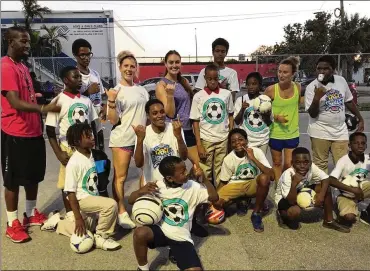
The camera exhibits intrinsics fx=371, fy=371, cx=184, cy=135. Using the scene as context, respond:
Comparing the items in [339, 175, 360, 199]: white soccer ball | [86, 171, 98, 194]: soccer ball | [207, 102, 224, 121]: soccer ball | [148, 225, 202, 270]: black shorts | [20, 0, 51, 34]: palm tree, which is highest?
[20, 0, 51, 34]: palm tree

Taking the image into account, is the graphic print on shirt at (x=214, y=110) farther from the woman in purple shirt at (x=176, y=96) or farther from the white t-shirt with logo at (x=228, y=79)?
the white t-shirt with logo at (x=228, y=79)

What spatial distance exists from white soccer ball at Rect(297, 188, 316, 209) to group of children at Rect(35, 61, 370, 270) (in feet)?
0.20

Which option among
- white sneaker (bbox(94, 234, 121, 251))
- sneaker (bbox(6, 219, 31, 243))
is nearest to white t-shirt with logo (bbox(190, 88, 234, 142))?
white sneaker (bbox(94, 234, 121, 251))

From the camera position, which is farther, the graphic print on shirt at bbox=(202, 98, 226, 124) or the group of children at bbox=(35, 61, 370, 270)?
the graphic print on shirt at bbox=(202, 98, 226, 124)

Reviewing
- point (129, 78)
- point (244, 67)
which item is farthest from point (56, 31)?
point (129, 78)

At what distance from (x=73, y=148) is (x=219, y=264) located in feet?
6.12

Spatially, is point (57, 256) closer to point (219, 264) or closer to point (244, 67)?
point (219, 264)

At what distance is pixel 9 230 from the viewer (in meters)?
3.77

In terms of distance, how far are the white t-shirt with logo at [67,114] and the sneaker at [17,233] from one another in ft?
3.16

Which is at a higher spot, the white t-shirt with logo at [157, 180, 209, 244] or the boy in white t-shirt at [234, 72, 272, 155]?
the boy in white t-shirt at [234, 72, 272, 155]

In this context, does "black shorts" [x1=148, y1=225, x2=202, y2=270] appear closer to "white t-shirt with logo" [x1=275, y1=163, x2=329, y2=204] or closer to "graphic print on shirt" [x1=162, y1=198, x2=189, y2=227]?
"graphic print on shirt" [x1=162, y1=198, x2=189, y2=227]

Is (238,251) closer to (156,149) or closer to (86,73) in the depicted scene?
(156,149)

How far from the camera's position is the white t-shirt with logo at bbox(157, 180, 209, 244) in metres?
3.16

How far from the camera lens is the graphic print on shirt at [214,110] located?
14.0 ft
